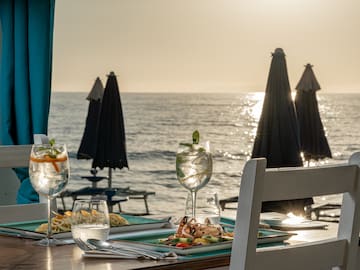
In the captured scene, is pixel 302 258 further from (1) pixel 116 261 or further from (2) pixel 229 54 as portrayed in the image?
(2) pixel 229 54

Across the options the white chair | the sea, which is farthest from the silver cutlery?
the sea

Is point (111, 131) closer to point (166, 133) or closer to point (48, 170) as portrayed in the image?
point (166, 133)

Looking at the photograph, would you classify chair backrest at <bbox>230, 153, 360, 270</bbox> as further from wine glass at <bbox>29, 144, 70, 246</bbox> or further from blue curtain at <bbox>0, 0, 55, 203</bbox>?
blue curtain at <bbox>0, 0, 55, 203</bbox>

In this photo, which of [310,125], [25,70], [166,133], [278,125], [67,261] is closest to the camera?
[67,261]

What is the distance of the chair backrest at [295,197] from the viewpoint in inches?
58.3

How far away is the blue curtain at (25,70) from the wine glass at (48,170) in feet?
6.15

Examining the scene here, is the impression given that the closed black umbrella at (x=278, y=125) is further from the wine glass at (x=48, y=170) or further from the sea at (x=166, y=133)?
the sea at (x=166, y=133)

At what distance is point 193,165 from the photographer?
2.00 meters

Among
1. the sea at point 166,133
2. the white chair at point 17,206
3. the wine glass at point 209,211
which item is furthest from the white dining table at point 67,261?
the sea at point 166,133

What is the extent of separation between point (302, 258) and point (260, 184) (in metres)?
0.22

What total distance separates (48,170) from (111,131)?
4.30 m

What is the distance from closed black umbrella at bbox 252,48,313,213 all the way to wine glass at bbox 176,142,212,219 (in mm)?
2432

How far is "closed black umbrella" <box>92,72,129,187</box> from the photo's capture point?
594cm

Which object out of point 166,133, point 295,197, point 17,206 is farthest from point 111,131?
point 295,197
